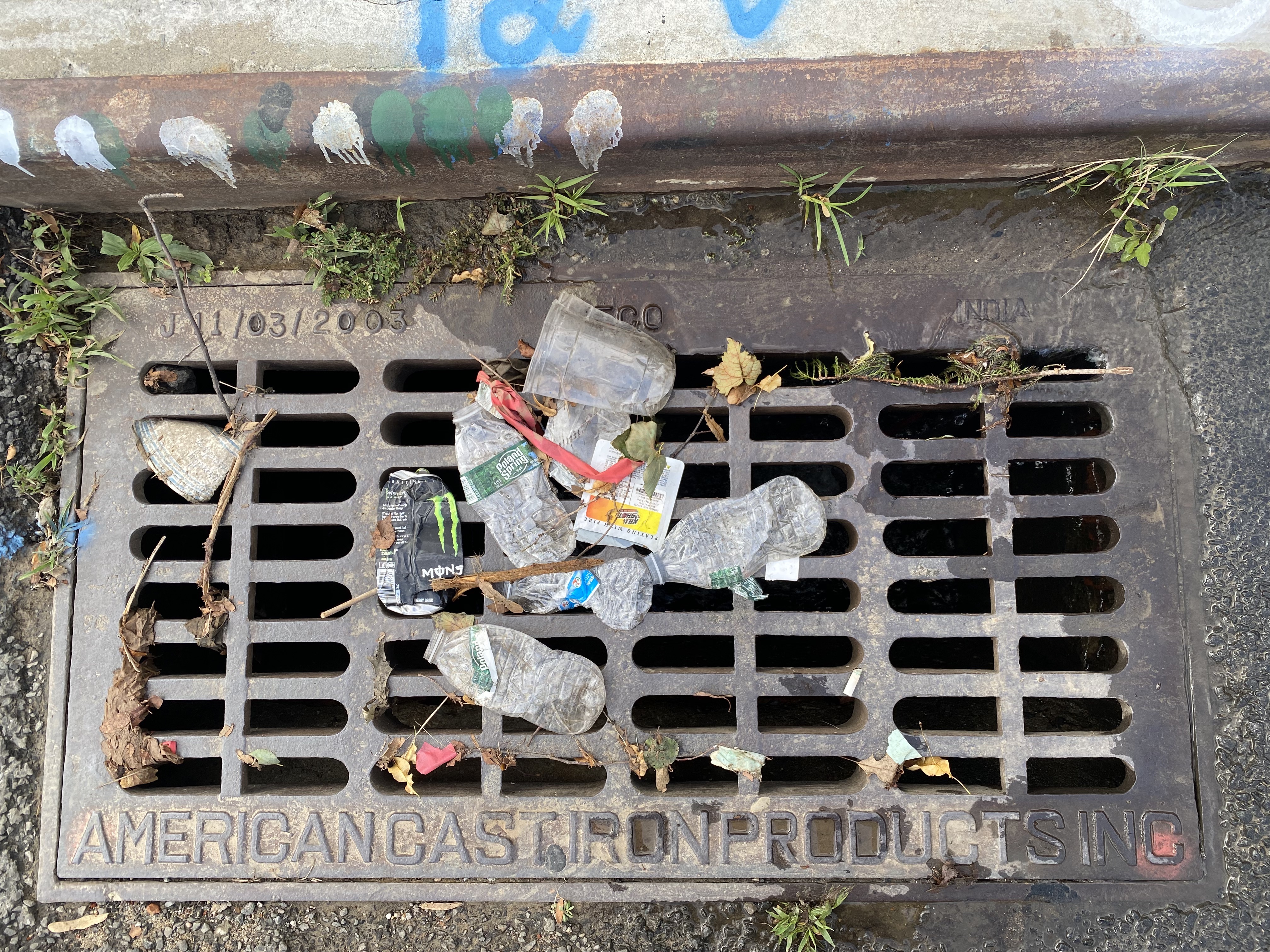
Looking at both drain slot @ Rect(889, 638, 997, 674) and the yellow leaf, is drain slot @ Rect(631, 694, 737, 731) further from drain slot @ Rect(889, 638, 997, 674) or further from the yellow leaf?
the yellow leaf

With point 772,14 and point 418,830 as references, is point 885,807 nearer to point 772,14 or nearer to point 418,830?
point 418,830

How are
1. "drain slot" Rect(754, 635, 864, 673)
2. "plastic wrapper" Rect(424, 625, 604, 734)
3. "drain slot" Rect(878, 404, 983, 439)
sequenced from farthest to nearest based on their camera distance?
1. "drain slot" Rect(754, 635, 864, 673)
2. "drain slot" Rect(878, 404, 983, 439)
3. "plastic wrapper" Rect(424, 625, 604, 734)

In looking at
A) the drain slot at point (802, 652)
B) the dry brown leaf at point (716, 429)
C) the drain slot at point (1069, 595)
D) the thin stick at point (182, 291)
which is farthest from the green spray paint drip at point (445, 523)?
the drain slot at point (1069, 595)

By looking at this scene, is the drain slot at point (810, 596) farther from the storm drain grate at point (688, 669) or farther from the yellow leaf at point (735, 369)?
the yellow leaf at point (735, 369)

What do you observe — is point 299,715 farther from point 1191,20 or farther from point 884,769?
point 1191,20

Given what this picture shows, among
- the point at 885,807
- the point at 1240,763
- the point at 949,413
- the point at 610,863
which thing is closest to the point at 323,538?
the point at 610,863

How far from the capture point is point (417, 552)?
6.86 feet

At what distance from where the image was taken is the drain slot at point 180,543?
2150mm

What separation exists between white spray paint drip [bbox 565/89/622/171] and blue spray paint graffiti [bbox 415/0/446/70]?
1.32ft

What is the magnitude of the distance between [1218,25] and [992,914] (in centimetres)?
245

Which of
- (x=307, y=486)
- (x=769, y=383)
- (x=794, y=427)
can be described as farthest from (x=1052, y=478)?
(x=307, y=486)

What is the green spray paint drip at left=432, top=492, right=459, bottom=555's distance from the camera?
6.87ft

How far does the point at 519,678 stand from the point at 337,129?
1501mm

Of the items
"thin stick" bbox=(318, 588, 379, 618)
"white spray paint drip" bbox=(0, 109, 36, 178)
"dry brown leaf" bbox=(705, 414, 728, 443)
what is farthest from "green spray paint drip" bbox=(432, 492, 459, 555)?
"white spray paint drip" bbox=(0, 109, 36, 178)
